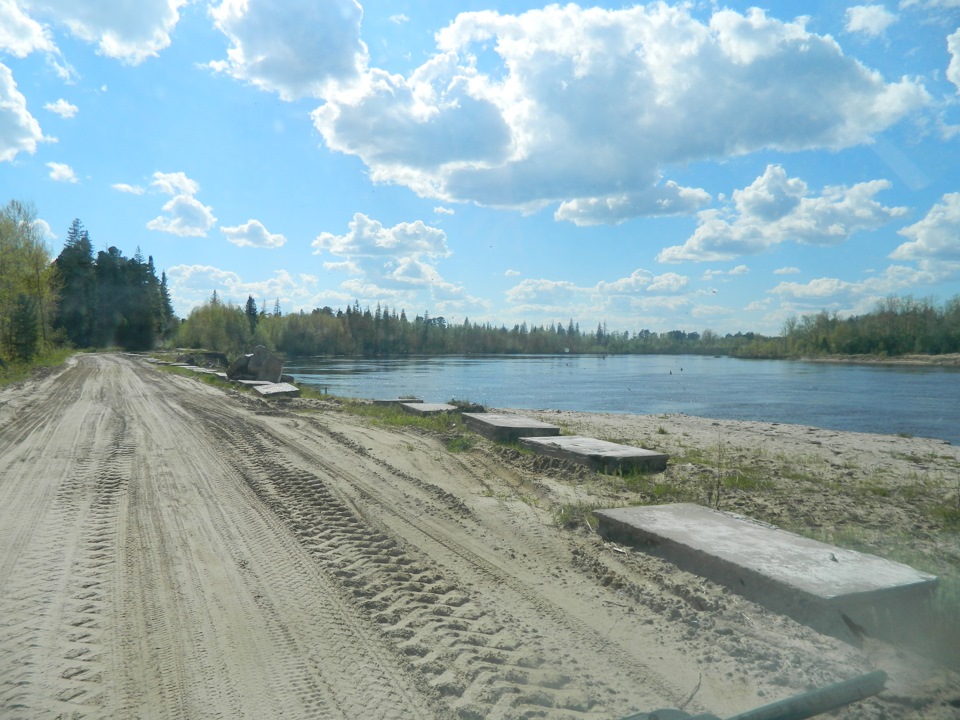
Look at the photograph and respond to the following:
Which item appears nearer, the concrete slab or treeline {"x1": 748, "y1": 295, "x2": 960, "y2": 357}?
the concrete slab

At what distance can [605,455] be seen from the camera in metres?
9.70

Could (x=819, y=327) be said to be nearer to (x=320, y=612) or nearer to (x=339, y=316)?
(x=339, y=316)

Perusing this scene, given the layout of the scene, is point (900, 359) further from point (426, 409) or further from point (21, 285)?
point (21, 285)

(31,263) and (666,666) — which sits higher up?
(31,263)

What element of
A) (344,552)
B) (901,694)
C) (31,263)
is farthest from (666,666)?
(31,263)

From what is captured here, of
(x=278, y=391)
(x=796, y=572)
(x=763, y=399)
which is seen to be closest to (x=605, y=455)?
(x=796, y=572)

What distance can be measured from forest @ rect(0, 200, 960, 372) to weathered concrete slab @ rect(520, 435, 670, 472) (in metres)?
30.7

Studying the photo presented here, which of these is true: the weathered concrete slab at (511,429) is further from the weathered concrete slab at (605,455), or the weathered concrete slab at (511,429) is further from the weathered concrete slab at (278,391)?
the weathered concrete slab at (278,391)

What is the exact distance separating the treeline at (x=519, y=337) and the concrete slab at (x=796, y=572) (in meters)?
76.2

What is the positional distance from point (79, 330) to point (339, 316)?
49.5 metres

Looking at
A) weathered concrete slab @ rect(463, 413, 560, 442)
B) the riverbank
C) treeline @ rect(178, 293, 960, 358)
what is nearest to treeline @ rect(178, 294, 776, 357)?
treeline @ rect(178, 293, 960, 358)

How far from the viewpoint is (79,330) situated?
77.2 meters

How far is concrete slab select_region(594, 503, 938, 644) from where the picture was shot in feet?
13.3

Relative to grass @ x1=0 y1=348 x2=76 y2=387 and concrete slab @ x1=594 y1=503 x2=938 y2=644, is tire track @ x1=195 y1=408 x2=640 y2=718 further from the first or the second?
grass @ x1=0 y1=348 x2=76 y2=387
